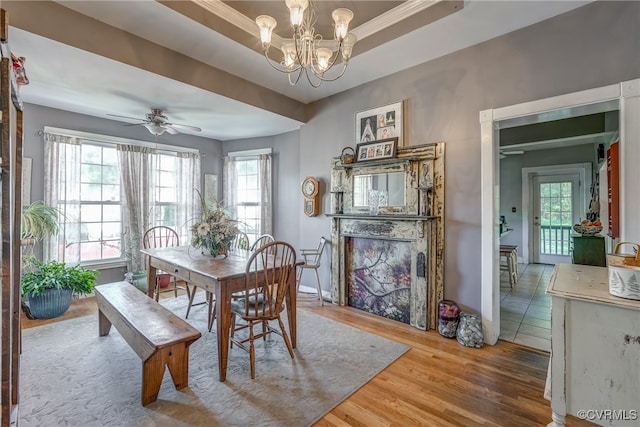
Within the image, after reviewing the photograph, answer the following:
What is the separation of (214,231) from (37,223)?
2159 millimetres

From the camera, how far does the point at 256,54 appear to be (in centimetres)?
293

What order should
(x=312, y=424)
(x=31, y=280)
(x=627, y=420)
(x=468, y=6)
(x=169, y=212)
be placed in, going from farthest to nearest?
(x=169, y=212) < (x=31, y=280) < (x=468, y=6) < (x=312, y=424) < (x=627, y=420)

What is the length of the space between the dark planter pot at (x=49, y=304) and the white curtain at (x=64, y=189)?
2.20ft

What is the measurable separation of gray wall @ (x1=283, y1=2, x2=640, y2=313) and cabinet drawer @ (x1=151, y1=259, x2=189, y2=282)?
2.51 m

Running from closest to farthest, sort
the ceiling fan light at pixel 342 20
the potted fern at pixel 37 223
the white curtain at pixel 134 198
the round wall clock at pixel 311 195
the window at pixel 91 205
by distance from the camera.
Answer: the ceiling fan light at pixel 342 20 < the potted fern at pixel 37 223 < the window at pixel 91 205 < the round wall clock at pixel 311 195 < the white curtain at pixel 134 198

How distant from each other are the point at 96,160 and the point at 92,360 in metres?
3.03

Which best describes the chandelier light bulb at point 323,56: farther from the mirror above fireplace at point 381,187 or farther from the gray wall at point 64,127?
the gray wall at point 64,127

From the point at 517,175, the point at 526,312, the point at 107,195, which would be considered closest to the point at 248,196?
the point at 107,195

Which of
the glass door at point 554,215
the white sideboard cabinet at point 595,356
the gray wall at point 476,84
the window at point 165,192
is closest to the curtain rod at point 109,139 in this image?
the window at point 165,192

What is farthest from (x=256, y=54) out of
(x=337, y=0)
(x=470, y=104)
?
(x=470, y=104)

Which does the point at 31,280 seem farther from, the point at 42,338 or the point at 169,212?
the point at 169,212

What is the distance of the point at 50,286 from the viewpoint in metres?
3.28

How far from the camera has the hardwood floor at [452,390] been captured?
175 centimetres

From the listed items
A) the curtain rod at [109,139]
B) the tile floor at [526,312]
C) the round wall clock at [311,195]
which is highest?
the curtain rod at [109,139]
